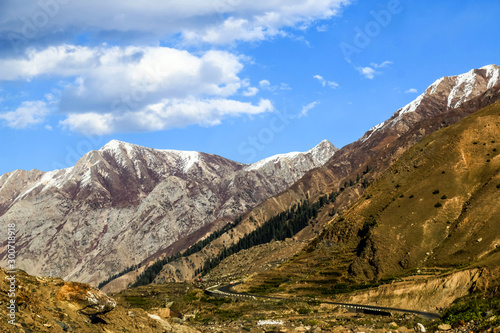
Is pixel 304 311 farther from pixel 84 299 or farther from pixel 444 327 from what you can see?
pixel 84 299

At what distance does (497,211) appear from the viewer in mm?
85000

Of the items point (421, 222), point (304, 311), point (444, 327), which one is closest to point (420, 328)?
point (444, 327)

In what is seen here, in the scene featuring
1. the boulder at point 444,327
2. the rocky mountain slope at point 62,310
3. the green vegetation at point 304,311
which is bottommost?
the boulder at point 444,327

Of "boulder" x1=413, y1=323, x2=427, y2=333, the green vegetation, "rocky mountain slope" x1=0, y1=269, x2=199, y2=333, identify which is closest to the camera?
"rocky mountain slope" x1=0, y1=269, x2=199, y2=333

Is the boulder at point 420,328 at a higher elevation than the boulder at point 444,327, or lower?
lower

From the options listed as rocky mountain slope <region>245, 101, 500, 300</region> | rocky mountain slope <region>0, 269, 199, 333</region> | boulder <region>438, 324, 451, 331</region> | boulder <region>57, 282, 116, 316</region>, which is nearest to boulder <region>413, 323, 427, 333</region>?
boulder <region>438, 324, 451, 331</region>

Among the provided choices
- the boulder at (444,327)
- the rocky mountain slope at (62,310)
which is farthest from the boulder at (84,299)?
the boulder at (444,327)

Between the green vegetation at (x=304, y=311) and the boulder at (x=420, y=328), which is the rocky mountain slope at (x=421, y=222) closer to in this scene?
the green vegetation at (x=304, y=311)

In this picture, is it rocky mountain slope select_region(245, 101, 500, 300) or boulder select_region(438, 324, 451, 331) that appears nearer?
boulder select_region(438, 324, 451, 331)

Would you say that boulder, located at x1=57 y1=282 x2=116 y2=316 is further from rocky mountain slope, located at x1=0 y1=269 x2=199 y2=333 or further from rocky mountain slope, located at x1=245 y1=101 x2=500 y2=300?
rocky mountain slope, located at x1=245 y1=101 x2=500 y2=300

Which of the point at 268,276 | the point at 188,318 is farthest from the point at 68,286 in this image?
the point at 268,276

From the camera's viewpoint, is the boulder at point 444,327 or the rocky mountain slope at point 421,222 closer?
the boulder at point 444,327

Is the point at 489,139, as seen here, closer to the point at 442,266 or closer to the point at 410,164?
the point at 410,164

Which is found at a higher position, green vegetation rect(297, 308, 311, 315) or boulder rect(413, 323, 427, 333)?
green vegetation rect(297, 308, 311, 315)
